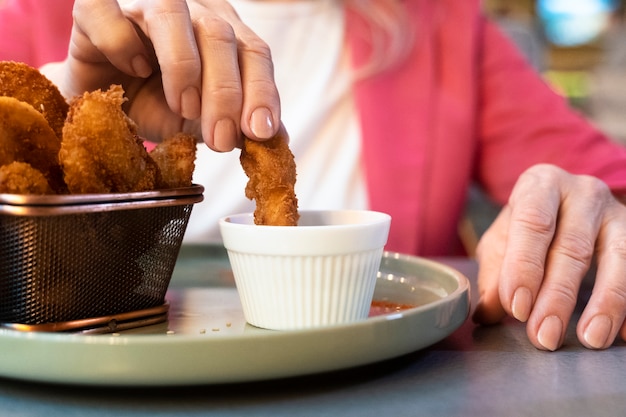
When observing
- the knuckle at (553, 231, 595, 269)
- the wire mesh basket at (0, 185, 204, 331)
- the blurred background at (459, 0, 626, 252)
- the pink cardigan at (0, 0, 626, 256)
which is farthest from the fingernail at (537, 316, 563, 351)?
the blurred background at (459, 0, 626, 252)

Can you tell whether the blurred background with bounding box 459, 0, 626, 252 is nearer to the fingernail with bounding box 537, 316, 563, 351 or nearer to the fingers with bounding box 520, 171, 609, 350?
the fingers with bounding box 520, 171, 609, 350

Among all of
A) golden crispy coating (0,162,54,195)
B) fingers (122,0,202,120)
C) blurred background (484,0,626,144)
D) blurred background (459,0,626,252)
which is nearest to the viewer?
golden crispy coating (0,162,54,195)

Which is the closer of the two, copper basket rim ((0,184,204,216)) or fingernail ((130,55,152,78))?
copper basket rim ((0,184,204,216))

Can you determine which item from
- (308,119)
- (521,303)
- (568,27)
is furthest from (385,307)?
(568,27)

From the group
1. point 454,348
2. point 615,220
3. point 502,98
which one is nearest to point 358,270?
point 454,348

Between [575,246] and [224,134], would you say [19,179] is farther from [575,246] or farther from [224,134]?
[575,246]

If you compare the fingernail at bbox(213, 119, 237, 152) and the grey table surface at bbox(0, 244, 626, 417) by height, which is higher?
the fingernail at bbox(213, 119, 237, 152)

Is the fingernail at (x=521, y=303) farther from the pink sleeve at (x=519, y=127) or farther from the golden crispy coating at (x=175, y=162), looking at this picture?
the pink sleeve at (x=519, y=127)
